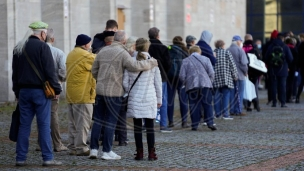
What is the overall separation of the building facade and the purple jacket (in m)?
6.84

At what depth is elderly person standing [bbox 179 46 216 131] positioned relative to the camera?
1775 cm

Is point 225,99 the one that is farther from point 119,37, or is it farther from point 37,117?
point 37,117

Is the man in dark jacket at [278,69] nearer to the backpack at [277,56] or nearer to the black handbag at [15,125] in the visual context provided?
the backpack at [277,56]

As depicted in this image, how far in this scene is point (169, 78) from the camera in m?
18.1

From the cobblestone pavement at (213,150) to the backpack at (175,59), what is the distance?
1.13 meters

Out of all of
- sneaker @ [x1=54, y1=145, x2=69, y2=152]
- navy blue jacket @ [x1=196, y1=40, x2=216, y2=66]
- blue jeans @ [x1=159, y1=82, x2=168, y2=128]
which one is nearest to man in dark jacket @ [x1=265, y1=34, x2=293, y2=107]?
navy blue jacket @ [x1=196, y1=40, x2=216, y2=66]

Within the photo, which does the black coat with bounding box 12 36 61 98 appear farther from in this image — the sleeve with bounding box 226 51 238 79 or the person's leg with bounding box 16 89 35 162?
the sleeve with bounding box 226 51 238 79

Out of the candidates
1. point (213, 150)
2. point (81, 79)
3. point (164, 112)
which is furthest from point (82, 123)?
point (164, 112)

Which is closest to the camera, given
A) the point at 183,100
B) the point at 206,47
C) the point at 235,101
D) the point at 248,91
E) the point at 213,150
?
the point at 213,150

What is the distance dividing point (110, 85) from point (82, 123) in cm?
108

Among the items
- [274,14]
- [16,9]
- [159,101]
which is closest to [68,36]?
[16,9]

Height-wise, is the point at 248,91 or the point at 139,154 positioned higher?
the point at 248,91

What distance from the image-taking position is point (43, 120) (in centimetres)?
1191

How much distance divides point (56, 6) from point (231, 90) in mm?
6495
